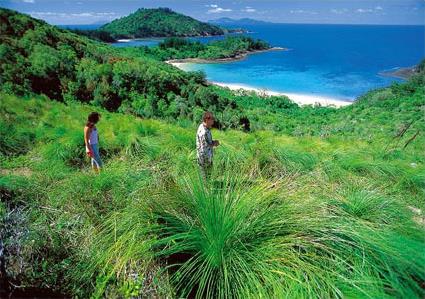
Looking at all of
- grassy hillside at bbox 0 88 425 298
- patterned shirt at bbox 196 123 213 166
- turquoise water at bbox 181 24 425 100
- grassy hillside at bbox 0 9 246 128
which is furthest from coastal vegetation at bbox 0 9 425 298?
turquoise water at bbox 181 24 425 100

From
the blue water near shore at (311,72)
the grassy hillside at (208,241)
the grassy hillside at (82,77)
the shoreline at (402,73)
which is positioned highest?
the grassy hillside at (208,241)

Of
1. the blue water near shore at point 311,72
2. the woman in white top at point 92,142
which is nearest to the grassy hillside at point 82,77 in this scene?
the woman in white top at point 92,142

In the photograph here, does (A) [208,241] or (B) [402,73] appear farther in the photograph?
(B) [402,73]

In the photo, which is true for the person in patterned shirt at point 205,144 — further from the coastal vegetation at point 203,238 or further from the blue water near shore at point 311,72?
the blue water near shore at point 311,72

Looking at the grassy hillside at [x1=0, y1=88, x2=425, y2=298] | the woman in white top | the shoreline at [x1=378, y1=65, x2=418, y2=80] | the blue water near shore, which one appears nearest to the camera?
the grassy hillside at [x1=0, y1=88, x2=425, y2=298]

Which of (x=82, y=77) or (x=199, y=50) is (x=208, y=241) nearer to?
(x=82, y=77)

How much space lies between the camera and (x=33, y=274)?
9.32 feet

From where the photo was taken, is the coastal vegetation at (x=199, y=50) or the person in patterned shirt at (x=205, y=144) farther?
the coastal vegetation at (x=199, y=50)

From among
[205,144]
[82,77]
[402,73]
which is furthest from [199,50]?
[205,144]

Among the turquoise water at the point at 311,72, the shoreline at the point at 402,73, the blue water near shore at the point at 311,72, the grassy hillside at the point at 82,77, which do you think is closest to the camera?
the grassy hillside at the point at 82,77

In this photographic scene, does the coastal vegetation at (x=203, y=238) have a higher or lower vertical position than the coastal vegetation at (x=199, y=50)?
higher

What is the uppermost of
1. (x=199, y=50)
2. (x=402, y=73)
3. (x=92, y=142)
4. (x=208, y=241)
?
(x=208, y=241)

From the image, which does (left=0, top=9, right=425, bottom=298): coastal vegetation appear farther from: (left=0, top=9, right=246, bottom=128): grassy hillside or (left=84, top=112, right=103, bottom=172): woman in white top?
(left=0, top=9, right=246, bottom=128): grassy hillside

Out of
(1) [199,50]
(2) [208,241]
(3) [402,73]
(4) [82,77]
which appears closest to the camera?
(2) [208,241]
